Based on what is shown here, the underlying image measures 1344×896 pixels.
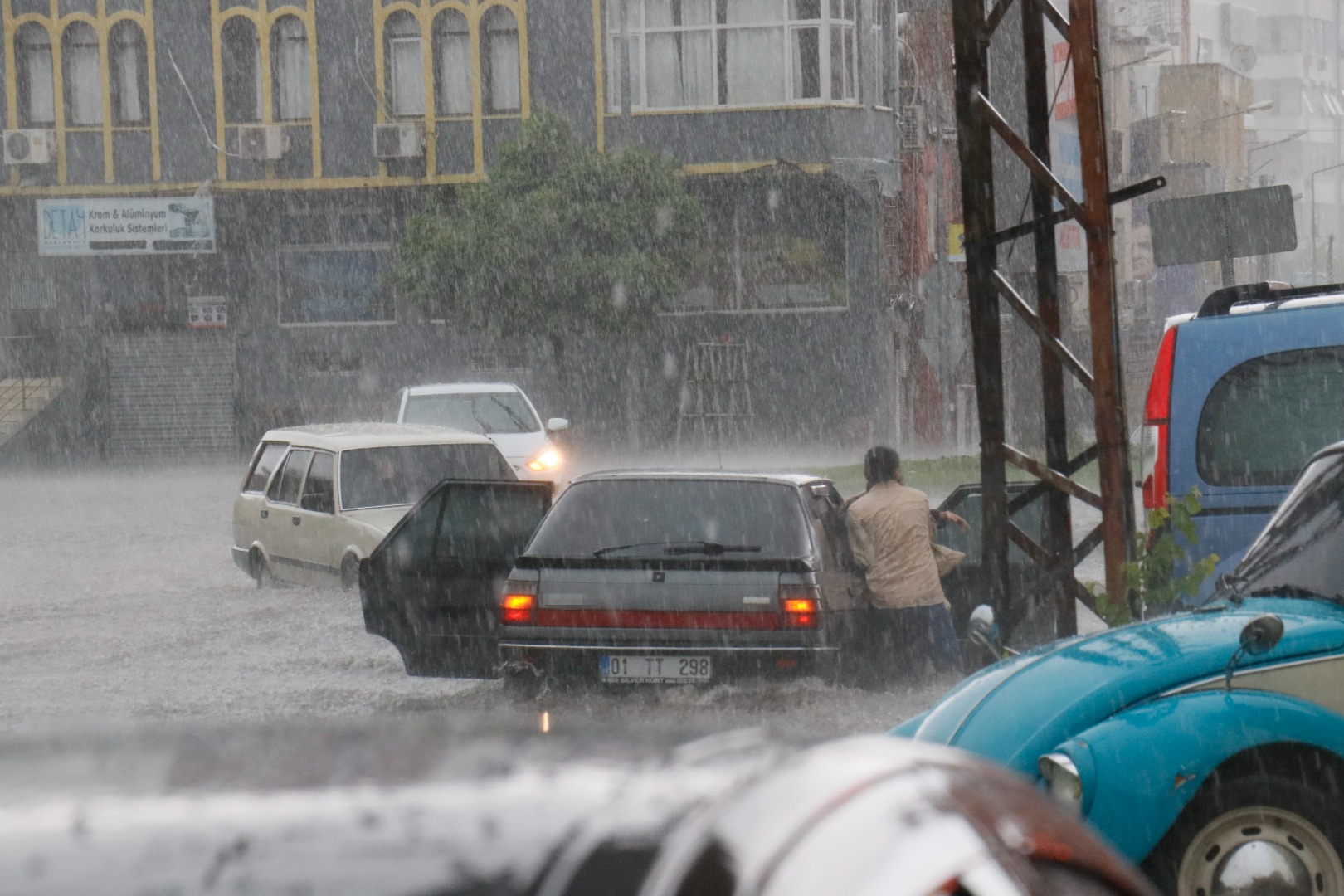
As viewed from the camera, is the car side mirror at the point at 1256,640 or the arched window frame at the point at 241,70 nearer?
the car side mirror at the point at 1256,640

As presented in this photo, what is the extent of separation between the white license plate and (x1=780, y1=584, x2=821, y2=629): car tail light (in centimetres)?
46

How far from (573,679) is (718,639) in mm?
792

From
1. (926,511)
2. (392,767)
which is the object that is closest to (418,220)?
(926,511)

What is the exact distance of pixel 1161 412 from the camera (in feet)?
24.2

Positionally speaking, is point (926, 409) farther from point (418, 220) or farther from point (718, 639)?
point (718, 639)

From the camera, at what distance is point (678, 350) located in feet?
107

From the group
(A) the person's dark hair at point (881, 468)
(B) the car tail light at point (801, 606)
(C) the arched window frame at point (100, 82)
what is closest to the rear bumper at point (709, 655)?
(B) the car tail light at point (801, 606)

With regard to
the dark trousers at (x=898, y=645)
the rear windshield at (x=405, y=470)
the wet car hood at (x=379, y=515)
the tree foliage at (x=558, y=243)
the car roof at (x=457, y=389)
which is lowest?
the dark trousers at (x=898, y=645)

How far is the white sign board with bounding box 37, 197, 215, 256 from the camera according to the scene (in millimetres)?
33562

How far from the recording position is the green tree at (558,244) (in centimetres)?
2980

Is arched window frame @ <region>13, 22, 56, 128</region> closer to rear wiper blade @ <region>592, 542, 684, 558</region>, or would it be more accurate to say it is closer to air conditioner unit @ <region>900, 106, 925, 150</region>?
air conditioner unit @ <region>900, 106, 925, 150</region>

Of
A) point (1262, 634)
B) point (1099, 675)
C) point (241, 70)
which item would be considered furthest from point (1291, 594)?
point (241, 70)

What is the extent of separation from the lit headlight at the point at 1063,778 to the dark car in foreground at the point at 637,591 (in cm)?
374

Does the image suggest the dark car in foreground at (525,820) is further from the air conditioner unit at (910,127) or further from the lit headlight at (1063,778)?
the air conditioner unit at (910,127)
